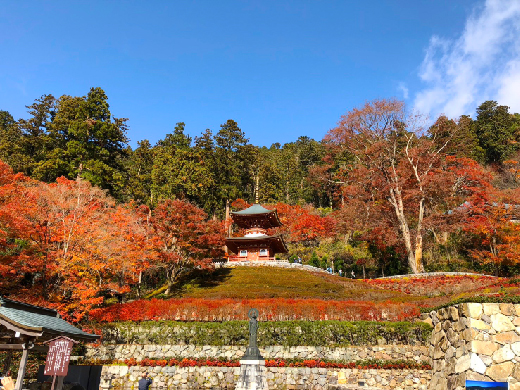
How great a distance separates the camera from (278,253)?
42938mm

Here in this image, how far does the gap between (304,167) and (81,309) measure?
53509 millimetres

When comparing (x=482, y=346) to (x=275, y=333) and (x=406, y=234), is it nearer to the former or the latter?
(x=275, y=333)

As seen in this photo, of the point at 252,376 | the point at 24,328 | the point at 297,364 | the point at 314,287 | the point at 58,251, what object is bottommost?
the point at 297,364

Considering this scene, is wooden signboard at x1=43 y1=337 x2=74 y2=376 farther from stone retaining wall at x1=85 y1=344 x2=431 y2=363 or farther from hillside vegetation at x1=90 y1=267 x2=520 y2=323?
hillside vegetation at x1=90 y1=267 x2=520 y2=323

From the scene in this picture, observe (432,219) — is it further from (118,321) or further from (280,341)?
(118,321)

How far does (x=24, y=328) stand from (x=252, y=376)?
19.7 ft

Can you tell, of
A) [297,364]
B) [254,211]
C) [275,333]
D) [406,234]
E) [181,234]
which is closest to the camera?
[297,364]

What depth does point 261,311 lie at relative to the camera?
17.0 metres

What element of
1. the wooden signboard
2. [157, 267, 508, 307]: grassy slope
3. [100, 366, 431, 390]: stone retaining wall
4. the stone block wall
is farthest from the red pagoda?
the wooden signboard

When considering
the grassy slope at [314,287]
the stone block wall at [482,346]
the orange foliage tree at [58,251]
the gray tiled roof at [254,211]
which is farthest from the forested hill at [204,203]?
the stone block wall at [482,346]

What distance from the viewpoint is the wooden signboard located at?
26.3 feet

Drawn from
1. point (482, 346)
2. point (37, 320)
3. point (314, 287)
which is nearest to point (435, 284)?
point (314, 287)

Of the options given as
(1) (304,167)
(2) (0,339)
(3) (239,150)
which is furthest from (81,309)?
(1) (304,167)

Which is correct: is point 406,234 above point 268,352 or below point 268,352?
above
